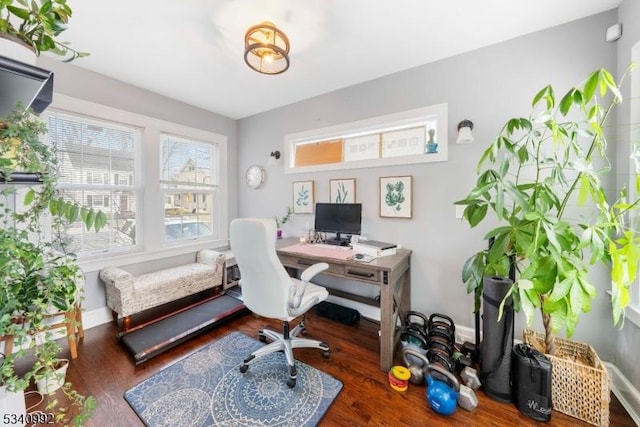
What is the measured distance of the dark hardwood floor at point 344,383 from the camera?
4.79 ft

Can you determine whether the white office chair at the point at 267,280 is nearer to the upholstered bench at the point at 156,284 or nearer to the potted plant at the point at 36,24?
the potted plant at the point at 36,24

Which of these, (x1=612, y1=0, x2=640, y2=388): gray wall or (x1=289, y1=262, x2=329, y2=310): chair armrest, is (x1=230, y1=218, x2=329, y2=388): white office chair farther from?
(x1=612, y1=0, x2=640, y2=388): gray wall

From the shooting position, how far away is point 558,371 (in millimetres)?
1528

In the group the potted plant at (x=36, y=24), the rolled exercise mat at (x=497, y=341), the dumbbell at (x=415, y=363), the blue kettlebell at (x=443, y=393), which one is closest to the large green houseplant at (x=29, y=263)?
the potted plant at (x=36, y=24)

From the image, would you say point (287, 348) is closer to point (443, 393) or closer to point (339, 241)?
point (443, 393)

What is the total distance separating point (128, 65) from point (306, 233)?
2.45 metres

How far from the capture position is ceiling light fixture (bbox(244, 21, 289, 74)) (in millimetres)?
1704

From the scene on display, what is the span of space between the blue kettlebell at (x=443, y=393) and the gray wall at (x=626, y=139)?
1.07 m

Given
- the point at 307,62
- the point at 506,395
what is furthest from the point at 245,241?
the point at 506,395

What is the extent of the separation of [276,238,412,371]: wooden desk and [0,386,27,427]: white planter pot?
1701 mm

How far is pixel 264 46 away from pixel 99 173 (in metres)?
2.29

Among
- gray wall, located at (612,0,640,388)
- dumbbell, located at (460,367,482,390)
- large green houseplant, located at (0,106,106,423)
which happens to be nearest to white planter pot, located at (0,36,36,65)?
large green houseplant, located at (0,106,106,423)

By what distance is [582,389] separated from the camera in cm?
146

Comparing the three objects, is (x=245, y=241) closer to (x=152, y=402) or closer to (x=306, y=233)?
(x=152, y=402)
